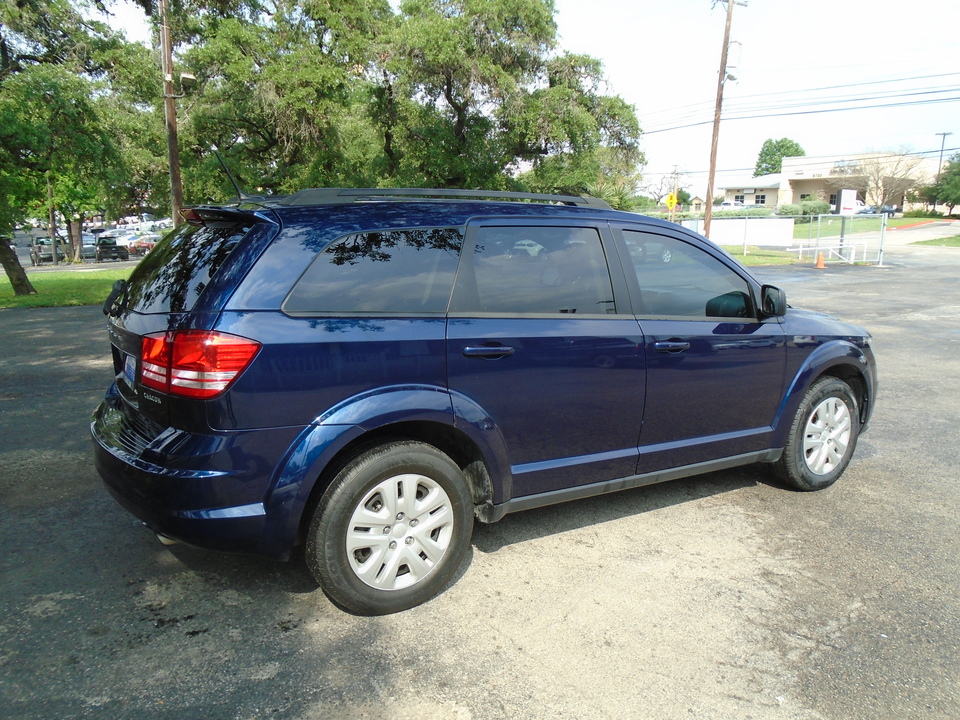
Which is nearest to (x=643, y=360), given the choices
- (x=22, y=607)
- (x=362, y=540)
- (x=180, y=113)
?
(x=362, y=540)

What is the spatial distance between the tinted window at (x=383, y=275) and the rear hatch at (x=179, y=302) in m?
0.27

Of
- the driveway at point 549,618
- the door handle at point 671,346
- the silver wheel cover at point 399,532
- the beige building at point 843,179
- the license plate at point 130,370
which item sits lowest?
the driveway at point 549,618

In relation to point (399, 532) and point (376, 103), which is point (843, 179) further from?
point (399, 532)

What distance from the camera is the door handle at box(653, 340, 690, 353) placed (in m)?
3.84

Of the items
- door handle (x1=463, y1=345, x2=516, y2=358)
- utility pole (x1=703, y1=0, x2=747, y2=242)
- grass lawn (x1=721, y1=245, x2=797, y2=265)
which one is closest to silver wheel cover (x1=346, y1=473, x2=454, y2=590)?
door handle (x1=463, y1=345, x2=516, y2=358)

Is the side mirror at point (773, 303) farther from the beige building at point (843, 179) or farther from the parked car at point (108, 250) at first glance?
the beige building at point (843, 179)

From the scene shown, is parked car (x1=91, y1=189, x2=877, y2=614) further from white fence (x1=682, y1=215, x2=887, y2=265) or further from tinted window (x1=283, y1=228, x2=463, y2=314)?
white fence (x1=682, y1=215, x2=887, y2=265)

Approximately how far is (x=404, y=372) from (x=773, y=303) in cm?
242

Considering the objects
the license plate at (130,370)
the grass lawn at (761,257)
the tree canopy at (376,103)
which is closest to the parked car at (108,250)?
the tree canopy at (376,103)

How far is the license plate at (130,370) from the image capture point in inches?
125

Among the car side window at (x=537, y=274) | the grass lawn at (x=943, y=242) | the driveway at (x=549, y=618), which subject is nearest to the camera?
the driveway at (x=549, y=618)

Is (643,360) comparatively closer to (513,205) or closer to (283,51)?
(513,205)

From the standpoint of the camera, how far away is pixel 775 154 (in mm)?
140500

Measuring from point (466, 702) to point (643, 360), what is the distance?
6.36ft
